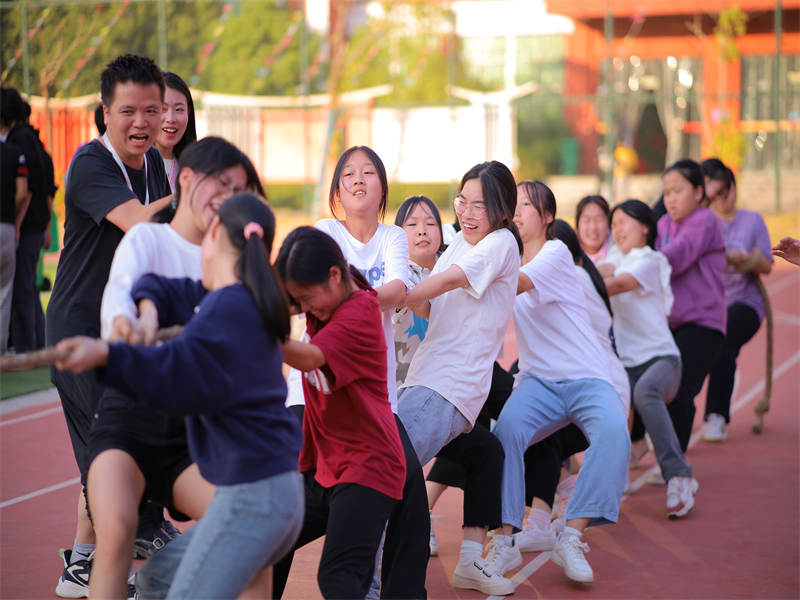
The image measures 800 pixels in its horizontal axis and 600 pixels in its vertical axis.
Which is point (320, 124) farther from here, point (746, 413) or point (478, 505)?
point (478, 505)

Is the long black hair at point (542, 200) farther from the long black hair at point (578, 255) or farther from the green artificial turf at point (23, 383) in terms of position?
the green artificial turf at point (23, 383)

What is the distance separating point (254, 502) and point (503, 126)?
2193cm

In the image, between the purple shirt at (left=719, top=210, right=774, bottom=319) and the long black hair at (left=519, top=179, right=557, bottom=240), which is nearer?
the long black hair at (left=519, top=179, right=557, bottom=240)

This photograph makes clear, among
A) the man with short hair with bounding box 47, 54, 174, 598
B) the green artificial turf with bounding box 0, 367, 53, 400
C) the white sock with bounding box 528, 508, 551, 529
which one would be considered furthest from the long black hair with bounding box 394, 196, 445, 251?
the green artificial turf with bounding box 0, 367, 53, 400

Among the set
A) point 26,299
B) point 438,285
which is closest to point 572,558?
point 438,285

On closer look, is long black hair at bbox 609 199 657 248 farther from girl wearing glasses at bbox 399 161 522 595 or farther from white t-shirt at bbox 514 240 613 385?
girl wearing glasses at bbox 399 161 522 595

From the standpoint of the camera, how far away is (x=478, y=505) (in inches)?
194

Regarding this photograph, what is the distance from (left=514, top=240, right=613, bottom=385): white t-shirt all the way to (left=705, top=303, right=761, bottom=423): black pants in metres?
2.91

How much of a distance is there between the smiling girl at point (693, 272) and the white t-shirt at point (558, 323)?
1.71 metres

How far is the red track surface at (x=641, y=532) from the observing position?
5051 millimetres

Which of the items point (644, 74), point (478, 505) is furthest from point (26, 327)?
point (644, 74)

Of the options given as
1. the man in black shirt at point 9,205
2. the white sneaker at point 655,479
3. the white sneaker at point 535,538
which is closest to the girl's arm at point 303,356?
the white sneaker at point 535,538

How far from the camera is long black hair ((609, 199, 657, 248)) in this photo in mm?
6559

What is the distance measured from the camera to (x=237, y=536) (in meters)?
2.93
